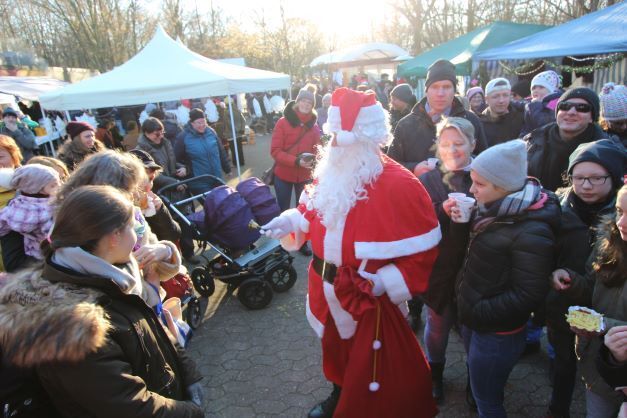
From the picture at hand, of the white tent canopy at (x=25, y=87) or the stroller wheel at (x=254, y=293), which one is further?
the white tent canopy at (x=25, y=87)

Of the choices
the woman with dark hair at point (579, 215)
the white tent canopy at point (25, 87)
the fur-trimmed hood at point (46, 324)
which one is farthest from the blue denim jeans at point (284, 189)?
the white tent canopy at point (25, 87)

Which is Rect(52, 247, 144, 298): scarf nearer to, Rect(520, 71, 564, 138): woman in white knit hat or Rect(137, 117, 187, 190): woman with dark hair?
Rect(137, 117, 187, 190): woman with dark hair

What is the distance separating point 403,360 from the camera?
220cm

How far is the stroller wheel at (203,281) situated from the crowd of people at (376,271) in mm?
1484

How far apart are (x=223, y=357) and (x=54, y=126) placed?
14901 mm

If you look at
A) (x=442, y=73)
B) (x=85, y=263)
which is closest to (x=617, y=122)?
(x=442, y=73)

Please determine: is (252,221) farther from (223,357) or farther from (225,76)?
(225,76)

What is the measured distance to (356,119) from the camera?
214 cm

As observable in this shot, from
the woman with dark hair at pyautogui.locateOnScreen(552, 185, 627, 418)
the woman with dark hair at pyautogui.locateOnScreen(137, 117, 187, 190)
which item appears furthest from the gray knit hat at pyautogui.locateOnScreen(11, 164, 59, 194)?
the woman with dark hair at pyautogui.locateOnScreen(552, 185, 627, 418)

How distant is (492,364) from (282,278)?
9.12 ft

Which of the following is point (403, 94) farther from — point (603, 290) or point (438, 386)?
point (603, 290)

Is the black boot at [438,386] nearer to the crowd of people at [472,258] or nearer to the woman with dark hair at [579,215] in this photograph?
the crowd of people at [472,258]

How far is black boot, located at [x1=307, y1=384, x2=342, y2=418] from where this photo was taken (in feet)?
8.84

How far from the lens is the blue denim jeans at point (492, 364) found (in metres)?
2.12
